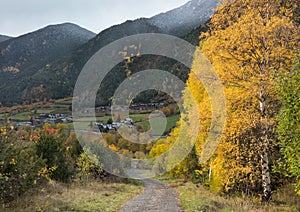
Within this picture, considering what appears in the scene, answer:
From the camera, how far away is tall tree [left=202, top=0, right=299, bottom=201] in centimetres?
1141

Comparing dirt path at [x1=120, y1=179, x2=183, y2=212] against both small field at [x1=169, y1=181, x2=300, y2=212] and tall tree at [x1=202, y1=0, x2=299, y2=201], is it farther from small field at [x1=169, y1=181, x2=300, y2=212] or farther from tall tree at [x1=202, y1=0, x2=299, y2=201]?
tall tree at [x1=202, y1=0, x2=299, y2=201]

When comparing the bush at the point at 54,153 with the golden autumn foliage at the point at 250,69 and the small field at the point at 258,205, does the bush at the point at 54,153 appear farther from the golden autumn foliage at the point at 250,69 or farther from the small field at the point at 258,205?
the golden autumn foliage at the point at 250,69

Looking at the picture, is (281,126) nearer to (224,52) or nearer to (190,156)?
(224,52)

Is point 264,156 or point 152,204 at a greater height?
point 264,156

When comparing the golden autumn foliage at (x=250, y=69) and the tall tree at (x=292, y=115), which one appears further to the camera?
the golden autumn foliage at (x=250, y=69)

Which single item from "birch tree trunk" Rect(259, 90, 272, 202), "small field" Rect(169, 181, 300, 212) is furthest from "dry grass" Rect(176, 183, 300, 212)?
"birch tree trunk" Rect(259, 90, 272, 202)

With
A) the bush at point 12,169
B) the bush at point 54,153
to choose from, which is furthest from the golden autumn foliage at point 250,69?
the bush at point 54,153

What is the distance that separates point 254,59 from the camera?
1232cm

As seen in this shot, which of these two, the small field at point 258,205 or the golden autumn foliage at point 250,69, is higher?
the golden autumn foliage at point 250,69

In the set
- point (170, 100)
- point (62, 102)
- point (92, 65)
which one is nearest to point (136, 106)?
point (170, 100)

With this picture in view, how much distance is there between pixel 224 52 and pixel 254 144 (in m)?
4.08

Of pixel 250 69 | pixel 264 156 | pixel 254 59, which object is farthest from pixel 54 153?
pixel 254 59

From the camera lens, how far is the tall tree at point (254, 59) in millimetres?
11414

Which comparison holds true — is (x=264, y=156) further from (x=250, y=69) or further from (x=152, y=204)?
(x=152, y=204)
